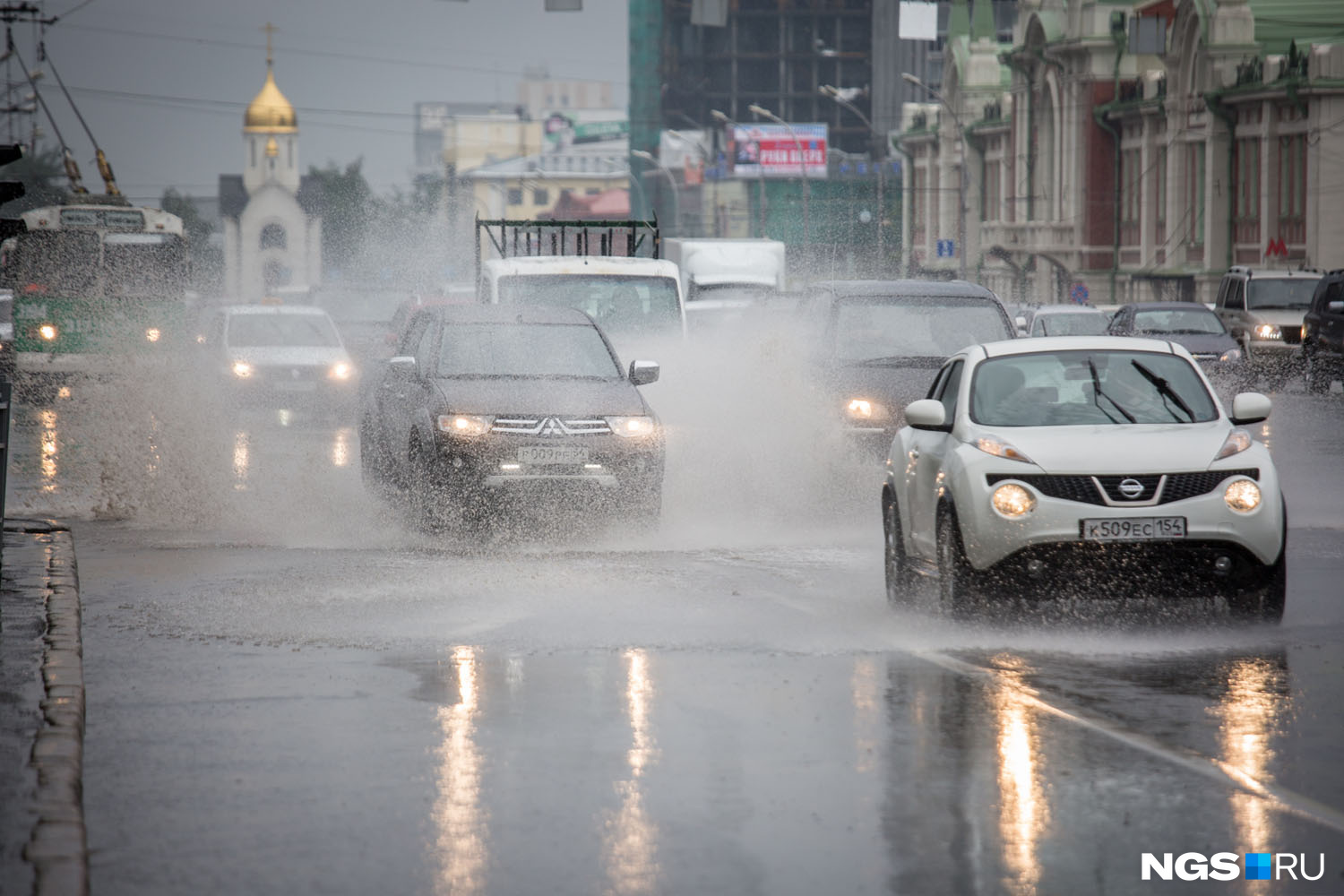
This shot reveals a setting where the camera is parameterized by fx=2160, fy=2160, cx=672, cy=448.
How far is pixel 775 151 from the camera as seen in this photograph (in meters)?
126

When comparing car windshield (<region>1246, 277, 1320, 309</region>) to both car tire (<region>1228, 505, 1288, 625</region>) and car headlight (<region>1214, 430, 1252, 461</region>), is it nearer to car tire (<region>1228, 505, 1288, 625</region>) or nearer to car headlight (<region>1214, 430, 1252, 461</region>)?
car headlight (<region>1214, 430, 1252, 461</region>)

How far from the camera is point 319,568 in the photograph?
12.6 m

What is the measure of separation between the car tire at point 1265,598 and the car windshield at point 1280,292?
29522 millimetres

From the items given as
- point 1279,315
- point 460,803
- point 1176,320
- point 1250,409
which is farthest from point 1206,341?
point 460,803

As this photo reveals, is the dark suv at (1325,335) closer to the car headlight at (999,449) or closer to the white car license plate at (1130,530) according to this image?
the car headlight at (999,449)

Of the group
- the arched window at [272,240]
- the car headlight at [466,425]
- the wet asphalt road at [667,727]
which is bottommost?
the wet asphalt road at [667,727]

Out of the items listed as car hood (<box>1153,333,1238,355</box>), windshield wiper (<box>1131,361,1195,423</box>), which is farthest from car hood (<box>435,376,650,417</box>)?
car hood (<box>1153,333,1238,355</box>)

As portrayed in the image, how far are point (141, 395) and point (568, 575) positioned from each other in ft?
46.6

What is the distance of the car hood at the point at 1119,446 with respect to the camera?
988cm

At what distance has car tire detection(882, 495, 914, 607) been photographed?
1089cm

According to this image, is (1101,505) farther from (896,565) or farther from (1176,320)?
(1176,320)

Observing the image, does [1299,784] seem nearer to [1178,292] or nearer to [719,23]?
[719,23]

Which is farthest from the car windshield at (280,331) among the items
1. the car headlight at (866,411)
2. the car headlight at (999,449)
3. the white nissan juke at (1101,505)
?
the car headlight at (999,449)

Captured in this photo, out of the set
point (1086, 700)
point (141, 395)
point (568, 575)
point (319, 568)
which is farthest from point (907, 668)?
point (141, 395)
